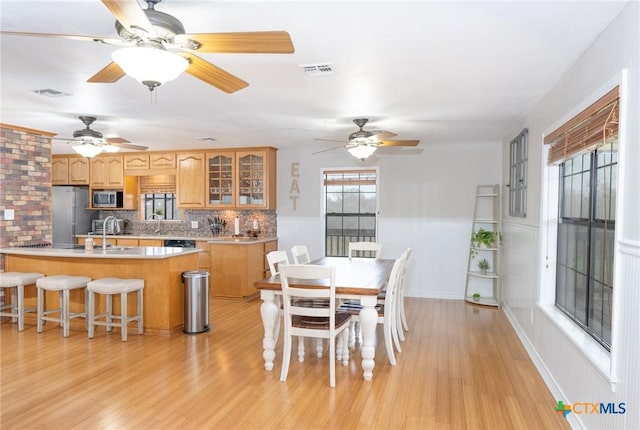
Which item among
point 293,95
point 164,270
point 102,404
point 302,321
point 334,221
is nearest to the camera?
point 102,404

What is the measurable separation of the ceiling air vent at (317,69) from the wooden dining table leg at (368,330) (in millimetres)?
1758

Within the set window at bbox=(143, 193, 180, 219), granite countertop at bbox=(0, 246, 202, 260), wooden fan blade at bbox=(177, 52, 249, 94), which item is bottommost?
granite countertop at bbox=(0, 246, 202, 260)

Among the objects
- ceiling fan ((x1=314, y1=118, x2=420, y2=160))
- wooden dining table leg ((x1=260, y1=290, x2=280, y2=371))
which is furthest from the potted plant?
wooden dining table leg ((x1=260, y1=290, x2=280, y2=371))

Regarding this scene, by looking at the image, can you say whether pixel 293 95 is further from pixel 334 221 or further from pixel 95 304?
pixel 334 221

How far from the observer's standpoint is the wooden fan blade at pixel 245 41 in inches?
74.5

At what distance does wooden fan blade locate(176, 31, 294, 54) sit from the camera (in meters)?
1.89

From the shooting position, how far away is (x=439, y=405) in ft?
10.2

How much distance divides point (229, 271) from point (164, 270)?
6.28ft

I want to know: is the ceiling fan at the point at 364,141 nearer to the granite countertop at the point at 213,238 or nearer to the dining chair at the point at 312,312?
the dining chair at the point at 312,312

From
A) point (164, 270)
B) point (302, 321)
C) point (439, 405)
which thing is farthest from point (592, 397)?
point (164, 270)

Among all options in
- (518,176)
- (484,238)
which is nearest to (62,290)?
(518,176)

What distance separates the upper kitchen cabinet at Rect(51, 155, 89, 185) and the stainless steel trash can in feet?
14.1

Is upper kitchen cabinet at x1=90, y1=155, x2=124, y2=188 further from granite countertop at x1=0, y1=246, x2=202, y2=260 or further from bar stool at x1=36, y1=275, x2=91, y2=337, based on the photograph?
bar stool at x1=36, y1=275, x2=91, y2=337

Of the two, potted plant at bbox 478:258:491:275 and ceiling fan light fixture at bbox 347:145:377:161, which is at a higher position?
ceiling fan light fixture at bbox 347:145:377:161
